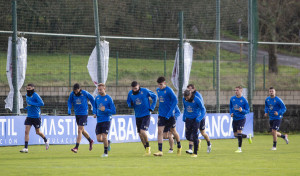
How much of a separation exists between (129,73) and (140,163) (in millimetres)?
16433

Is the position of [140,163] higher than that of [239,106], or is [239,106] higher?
[239,106]

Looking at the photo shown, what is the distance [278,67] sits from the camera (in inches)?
1438

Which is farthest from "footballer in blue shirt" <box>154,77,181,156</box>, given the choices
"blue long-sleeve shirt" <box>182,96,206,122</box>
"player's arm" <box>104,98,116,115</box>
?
"player's arm" <box>104,98,116,115</box>

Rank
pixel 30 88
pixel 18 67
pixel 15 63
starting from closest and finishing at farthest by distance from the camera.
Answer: pixel 30 88
pixel 15 63
pixel 18 67

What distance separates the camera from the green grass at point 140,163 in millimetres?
12391

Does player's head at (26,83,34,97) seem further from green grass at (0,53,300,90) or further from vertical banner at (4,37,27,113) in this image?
green grass at (0,53,300,90)

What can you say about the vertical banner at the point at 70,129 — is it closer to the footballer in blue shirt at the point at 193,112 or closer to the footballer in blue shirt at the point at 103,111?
the footballer in blue shirt at the point at 103,111

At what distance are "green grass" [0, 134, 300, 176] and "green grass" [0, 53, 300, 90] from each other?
1144 cm

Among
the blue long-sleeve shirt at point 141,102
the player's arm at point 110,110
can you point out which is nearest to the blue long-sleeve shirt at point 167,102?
the blue long-sleeve shirt at point 141,102

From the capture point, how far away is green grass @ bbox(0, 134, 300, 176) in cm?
1239

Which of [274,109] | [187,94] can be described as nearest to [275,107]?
[274,109]

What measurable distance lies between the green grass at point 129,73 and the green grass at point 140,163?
37.5 ft

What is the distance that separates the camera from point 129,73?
101 feet

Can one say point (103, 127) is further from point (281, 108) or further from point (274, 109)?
point (281, 108)
